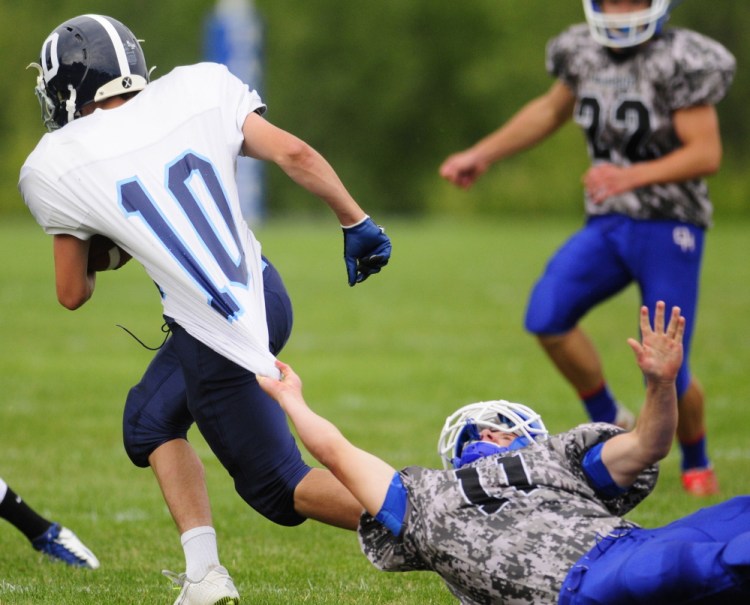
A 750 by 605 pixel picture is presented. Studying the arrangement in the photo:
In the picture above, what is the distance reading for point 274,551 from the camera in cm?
474

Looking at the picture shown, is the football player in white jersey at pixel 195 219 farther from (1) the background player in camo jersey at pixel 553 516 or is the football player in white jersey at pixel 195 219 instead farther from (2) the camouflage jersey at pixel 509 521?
(2) the camouflage jersey at pixel 509 521

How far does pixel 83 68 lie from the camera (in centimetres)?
362

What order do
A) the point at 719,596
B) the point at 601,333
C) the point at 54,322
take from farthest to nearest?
the point at 54,322 < the point at 601,333 < the point at 719,596

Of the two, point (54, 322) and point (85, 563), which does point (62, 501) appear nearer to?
point (85, 563)

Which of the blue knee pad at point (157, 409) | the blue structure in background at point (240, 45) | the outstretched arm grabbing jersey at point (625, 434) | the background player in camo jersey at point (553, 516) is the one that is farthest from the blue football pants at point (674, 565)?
the blue structure in background at point (240, 45)

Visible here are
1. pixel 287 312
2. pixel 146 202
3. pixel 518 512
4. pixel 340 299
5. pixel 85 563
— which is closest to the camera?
pixel 518 512

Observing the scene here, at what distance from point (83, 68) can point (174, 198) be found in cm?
47

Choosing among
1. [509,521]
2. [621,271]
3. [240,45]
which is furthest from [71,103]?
[240,45]

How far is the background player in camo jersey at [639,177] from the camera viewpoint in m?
5.52

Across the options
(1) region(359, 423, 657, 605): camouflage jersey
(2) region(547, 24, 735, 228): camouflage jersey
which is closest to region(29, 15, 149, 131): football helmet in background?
(1) region(359, 423, 657, 605): camouflage jersey

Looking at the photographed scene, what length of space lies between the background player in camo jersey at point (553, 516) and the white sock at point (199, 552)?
0.62 metres

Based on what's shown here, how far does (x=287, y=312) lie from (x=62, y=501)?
2207 millimetres

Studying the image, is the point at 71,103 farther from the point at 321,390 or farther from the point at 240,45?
the point at 240,45

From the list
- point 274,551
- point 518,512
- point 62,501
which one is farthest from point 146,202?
point 62,501
